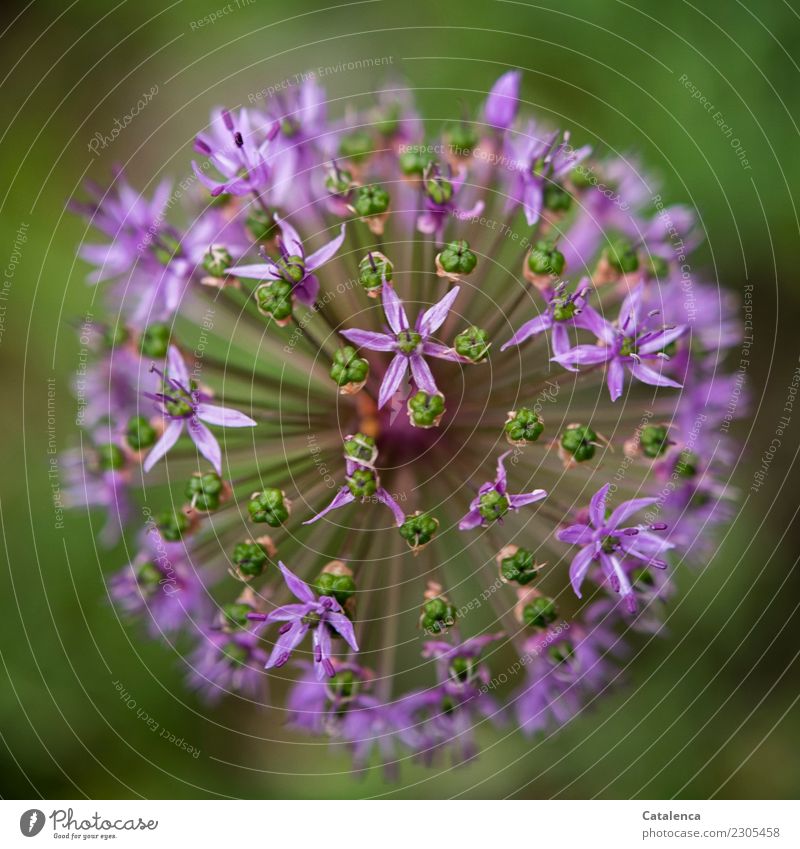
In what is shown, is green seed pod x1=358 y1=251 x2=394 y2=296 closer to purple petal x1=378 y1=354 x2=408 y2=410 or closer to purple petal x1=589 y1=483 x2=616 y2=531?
purple petal x1=378 y1=354 x2=408 y2=410

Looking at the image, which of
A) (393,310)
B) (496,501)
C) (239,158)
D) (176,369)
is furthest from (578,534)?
(239,158)

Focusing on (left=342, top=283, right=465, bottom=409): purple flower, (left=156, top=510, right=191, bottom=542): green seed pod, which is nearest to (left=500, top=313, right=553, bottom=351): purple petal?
(left=342, top=283, right=465, bottom=409): purple flower

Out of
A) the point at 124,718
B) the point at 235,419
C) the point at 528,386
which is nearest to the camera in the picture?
the point at 235,419

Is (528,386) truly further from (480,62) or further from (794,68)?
(794,68)

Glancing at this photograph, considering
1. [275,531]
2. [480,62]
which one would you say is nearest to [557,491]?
[275,531]

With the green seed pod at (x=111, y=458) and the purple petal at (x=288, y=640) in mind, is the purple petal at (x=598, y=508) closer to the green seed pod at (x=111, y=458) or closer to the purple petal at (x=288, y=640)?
the purple petal at (x=288, y=640)

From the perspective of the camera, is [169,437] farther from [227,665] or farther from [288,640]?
[227,665]
